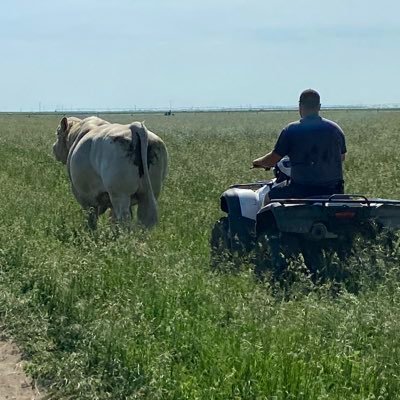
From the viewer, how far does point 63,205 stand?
34.7ft

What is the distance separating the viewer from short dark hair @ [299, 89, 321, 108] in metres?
6.65

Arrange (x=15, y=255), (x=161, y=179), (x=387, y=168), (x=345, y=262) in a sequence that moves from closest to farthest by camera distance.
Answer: (x=345, y=262) < (x=15, y=255) < (x=161, y=179) < (x=387, y=168)

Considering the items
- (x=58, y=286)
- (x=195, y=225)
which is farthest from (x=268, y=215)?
(x=195, y=225)

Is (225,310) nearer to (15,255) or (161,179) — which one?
(15,255)

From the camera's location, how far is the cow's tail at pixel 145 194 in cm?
A: 860

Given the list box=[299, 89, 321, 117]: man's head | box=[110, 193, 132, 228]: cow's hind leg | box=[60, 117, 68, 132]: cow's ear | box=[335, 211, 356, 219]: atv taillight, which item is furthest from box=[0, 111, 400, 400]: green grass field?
box=[60, 117, 68, 132]: cow's ear

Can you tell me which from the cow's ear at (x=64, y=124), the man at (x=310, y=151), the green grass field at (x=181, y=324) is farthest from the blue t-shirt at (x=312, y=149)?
the cow's ear at (x=64, y=124)

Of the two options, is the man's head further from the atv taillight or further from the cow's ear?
the cow's ear

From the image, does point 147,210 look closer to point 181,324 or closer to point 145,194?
point 145,194

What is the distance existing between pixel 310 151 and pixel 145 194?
2.94 meters

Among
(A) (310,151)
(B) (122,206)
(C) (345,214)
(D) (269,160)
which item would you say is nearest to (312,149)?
(A) (310,151)

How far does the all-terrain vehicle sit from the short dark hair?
71 cm

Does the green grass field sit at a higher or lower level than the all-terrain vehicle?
lower

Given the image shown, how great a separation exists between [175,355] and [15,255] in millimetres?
3161
